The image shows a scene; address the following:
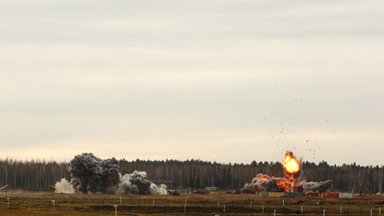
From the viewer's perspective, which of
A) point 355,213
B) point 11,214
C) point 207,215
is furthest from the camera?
point 355,213

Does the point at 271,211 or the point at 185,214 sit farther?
the point at 271,211

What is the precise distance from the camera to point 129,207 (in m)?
154

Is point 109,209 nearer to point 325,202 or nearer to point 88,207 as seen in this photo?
point 88,207

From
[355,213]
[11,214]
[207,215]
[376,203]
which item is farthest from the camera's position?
[376,203]

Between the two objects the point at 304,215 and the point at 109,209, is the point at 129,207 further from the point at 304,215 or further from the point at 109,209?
the point at 304,215

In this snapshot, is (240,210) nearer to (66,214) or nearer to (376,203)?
(66,214)

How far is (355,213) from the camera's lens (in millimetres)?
145250

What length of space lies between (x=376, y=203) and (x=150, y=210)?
57762 mm

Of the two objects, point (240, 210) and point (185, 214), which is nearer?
point (185, 214)

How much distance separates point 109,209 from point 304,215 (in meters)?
33.0

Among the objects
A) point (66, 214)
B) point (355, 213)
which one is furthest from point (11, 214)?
point (355, 213)

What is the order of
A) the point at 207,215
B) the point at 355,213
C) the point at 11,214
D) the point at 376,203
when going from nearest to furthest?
1. the point at 11,214
2. the point at 207,215
3. the point at 355,213
4. the point at 376,203

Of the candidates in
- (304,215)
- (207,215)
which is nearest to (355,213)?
(304,215)

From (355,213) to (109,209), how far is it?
41078mm
